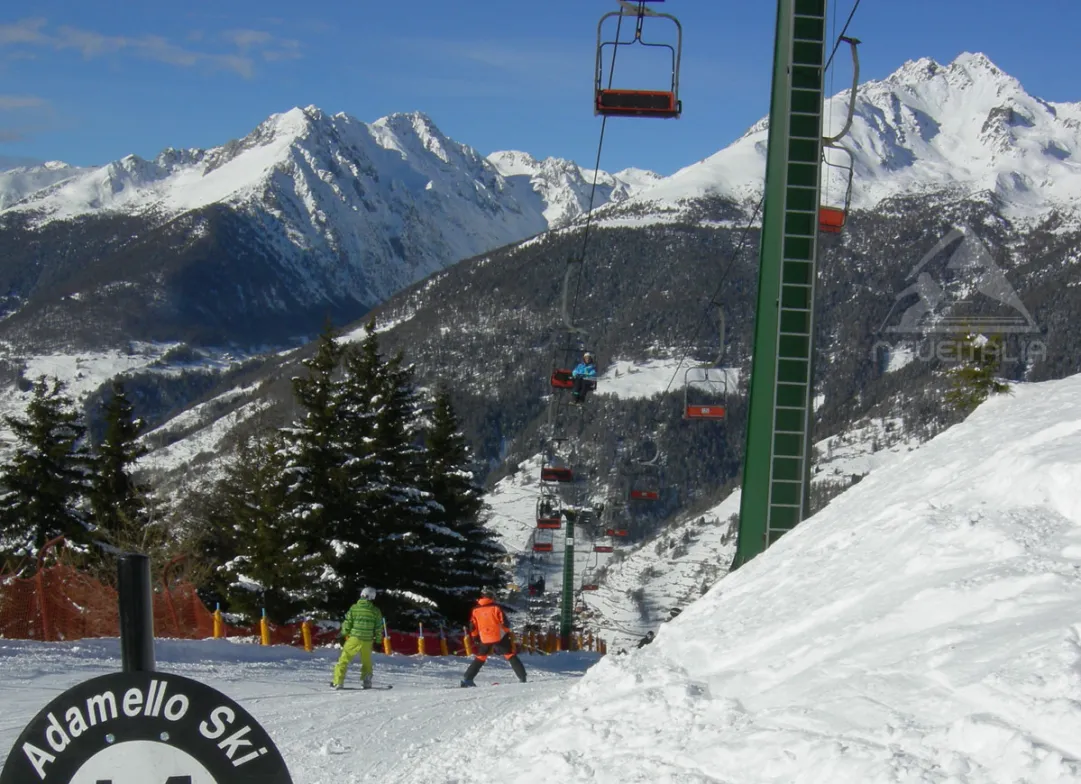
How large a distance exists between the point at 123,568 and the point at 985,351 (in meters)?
27.8

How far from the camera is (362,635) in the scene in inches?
628

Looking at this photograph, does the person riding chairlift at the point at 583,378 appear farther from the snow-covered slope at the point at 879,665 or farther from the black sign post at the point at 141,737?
the black sign post at the point at 141,737

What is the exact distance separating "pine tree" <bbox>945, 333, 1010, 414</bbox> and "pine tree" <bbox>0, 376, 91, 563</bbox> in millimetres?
26124

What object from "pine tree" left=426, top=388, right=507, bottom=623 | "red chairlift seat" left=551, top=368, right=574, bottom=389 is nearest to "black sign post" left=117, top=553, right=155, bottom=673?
"red chairlift seat" left=551, top=368, right=574, bottom=389

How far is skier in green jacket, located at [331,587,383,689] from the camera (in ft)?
51.9

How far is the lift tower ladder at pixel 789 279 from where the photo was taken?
15.1m

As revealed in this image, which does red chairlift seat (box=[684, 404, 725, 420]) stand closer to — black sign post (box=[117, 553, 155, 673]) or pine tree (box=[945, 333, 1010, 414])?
pine tree (box=[945, 333, 1010, 414])

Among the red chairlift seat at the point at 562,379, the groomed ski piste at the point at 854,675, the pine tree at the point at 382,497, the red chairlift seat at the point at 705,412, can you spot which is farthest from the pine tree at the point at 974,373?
the pine tree at the point at 382,497

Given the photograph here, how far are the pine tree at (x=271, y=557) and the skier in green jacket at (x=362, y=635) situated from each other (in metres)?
16.7

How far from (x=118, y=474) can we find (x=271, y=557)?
11159mm

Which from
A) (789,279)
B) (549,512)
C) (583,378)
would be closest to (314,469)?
(549,512)

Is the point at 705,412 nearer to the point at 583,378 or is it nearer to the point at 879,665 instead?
the point at 583,378

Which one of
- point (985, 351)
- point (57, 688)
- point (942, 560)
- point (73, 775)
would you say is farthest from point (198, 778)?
point (985, 351)

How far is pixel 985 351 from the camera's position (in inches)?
1097
